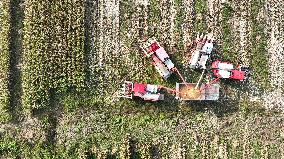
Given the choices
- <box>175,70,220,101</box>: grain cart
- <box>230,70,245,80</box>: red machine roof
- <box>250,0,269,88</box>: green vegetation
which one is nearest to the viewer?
<box>175,70,220,101</box>: grain cart

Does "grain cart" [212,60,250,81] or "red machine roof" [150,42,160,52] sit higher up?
"red machine roof" [150,42,160,52]

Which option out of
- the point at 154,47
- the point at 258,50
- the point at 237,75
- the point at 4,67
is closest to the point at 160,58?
the point at 154,47

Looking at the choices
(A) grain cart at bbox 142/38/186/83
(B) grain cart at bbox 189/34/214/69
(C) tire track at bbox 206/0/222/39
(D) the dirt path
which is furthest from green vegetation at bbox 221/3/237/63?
(A) grain cart at bbox 142/38/186/83

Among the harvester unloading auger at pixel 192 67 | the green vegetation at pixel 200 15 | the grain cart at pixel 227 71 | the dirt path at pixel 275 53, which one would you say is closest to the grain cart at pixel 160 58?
the harvester unloading auger at pixel 192 67

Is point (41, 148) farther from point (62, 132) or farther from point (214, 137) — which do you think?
point (214, 137)

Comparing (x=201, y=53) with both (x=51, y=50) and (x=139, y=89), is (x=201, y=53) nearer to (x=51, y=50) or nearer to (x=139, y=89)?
(x=139, y=89)

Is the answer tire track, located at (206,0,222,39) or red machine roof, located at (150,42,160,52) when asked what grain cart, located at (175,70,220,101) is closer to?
red machine roof, located at (150,42,160,52)

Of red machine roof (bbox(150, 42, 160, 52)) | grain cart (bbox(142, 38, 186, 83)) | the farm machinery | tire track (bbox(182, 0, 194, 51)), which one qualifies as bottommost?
the farm machinery
